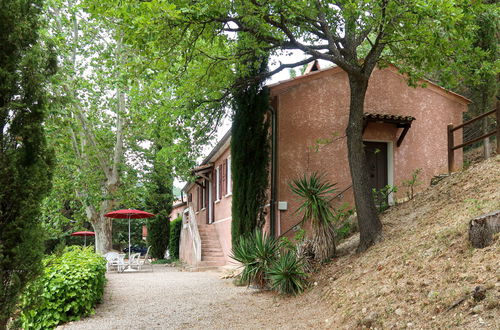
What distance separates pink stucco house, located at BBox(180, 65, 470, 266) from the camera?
42.4 ft

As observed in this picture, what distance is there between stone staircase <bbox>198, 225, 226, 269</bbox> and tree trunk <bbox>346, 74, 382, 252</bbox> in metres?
8.58

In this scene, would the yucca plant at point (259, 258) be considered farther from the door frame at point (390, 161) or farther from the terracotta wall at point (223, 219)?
the terracotta wall at point (223, 219)

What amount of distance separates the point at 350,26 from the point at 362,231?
13.8 ft

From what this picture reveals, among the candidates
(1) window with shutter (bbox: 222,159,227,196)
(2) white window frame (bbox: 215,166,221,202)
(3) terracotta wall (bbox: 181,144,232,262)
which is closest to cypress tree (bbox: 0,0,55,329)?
(3) terracotta wall (bbox: 181,144,232,262)

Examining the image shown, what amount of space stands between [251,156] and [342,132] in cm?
323

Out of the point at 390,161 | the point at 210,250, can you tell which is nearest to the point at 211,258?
the point at 210,250

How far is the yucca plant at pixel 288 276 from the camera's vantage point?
8.70 m

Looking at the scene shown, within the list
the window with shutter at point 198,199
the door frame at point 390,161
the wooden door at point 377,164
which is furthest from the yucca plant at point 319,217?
the window with shutter at point 198,199

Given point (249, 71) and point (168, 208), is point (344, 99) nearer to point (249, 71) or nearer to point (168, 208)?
point (249, 71)

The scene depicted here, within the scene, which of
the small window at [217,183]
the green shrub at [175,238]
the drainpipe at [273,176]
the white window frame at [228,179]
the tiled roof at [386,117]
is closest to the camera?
the drainpipe at [273,176]

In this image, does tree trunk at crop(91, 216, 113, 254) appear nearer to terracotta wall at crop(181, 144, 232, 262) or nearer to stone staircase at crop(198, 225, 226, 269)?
terracotta wall at crop(181, 144, 232, 262)

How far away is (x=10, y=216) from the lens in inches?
182

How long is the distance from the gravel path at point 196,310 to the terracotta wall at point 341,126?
342cm

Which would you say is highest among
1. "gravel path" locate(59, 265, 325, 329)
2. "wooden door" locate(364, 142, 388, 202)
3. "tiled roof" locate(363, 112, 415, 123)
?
"tiled roof" locate(363, 112, 415, 123)
